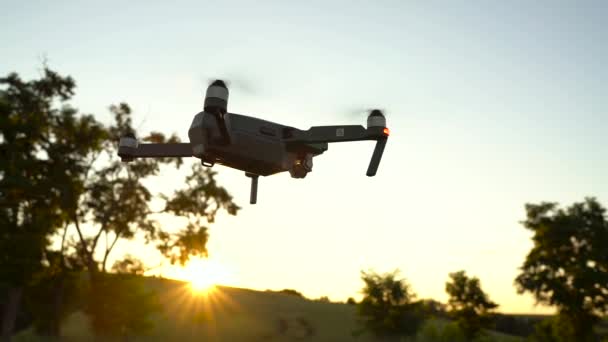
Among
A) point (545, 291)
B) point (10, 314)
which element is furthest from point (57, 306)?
point (545, 291)

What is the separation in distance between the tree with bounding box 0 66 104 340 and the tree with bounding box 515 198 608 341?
40.4m

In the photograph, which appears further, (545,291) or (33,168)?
(545,291)

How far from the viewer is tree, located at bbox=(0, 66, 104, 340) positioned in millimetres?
32562

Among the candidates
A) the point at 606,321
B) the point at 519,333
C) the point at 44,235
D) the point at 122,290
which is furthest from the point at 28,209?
the point at 519,333

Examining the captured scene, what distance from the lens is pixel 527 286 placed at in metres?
51.2

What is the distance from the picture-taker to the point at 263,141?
375 cm

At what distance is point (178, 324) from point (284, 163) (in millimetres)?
65895

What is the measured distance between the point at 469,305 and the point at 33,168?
41.3m

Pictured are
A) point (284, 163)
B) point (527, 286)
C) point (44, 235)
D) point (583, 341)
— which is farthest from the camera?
point (527, 286)

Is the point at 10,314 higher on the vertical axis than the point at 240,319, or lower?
lower

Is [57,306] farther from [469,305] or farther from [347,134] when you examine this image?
[347,134]

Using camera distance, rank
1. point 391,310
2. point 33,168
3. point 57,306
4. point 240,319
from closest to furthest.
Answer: point 33,168, point 57,306, point 391,310, point 240,319

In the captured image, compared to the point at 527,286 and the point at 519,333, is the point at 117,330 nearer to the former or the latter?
the point at 527,286

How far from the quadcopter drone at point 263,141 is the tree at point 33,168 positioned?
3270 cm
